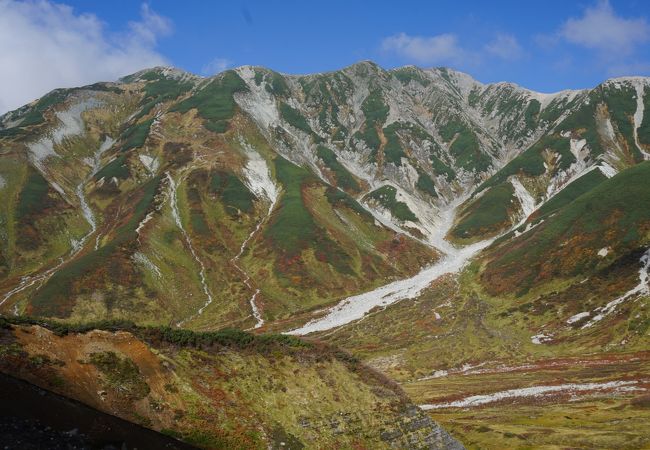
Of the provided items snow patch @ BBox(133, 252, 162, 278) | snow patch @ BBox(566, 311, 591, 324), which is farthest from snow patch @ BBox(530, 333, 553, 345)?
snow patch @ BBox(133, 252, 162, 278)

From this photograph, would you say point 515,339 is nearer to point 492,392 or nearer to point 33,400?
point 492,392

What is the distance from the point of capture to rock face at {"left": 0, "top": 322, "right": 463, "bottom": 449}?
25.7 m

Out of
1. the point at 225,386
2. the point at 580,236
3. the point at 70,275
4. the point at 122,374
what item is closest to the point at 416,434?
the point at 225,386

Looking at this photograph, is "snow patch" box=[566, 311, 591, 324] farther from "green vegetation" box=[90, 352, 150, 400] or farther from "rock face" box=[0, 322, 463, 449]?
"green vegetation" box=[90, 352, 150, 400]

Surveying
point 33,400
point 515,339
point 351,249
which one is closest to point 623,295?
point 515,339

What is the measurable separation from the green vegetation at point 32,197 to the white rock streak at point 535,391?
536ft

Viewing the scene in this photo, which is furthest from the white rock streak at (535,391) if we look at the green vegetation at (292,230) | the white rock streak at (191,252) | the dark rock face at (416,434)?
the green vegetation at (292,230)

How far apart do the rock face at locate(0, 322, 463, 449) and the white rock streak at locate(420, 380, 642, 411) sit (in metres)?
36.9

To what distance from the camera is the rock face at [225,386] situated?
84.2 feet

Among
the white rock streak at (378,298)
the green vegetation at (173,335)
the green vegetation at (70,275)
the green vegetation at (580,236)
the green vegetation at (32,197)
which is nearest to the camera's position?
the green vegetation at (173,335)

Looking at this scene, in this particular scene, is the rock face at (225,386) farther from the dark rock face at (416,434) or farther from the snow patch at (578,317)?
the snow patch at (578,317)

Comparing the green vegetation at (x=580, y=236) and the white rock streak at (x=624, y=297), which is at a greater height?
the green vegetation at (x=580, y=236)

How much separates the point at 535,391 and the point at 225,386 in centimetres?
6080

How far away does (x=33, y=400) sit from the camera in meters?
22.2
